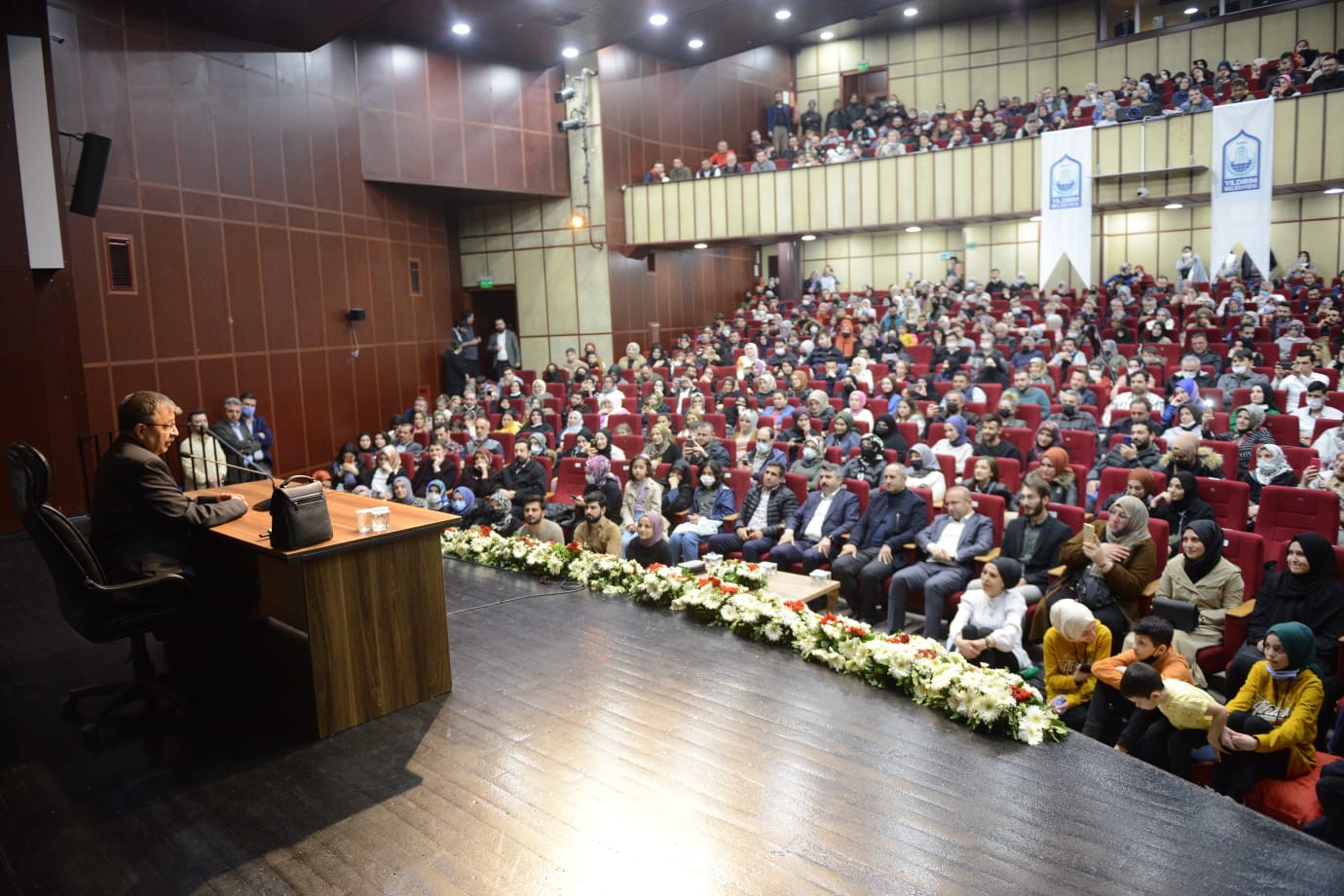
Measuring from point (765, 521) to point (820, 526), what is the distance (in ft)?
1.33

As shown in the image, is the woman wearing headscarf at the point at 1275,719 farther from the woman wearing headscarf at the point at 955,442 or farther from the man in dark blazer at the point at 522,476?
the man in dark blazer at the point at 522,476

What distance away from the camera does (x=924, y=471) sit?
5.76m

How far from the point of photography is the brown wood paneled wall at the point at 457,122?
391 inches

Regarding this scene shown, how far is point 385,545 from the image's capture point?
2861mm

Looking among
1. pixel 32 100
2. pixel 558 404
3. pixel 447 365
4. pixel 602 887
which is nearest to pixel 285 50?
pixel 32 100

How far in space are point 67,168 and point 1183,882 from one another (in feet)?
27.2

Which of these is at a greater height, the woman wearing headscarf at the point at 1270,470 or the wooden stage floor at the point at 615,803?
the woman wearing headscarf at the point at 1270,470

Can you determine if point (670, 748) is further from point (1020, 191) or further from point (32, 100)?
point (1020, 191)

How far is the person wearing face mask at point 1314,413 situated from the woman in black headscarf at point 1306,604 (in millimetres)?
2776

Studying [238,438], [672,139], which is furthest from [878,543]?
[672,139]

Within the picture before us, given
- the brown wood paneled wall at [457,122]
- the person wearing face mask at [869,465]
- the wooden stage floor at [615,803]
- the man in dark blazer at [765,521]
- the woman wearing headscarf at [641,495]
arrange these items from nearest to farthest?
the wooden stage floor at [615,803]
the man in dark blazer at [765,521]
the person wearing face mask at [869,465]
the woman wearing headscarf at [641,495]
the brown wood paneled wall at [457,122]

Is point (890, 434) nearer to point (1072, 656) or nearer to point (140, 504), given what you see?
point (1072, 656)

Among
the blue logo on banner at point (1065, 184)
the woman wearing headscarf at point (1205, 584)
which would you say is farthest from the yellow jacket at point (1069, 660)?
the blue logo on banner at point (1065, 184)

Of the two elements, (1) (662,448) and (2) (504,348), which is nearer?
(1) (662,448)
